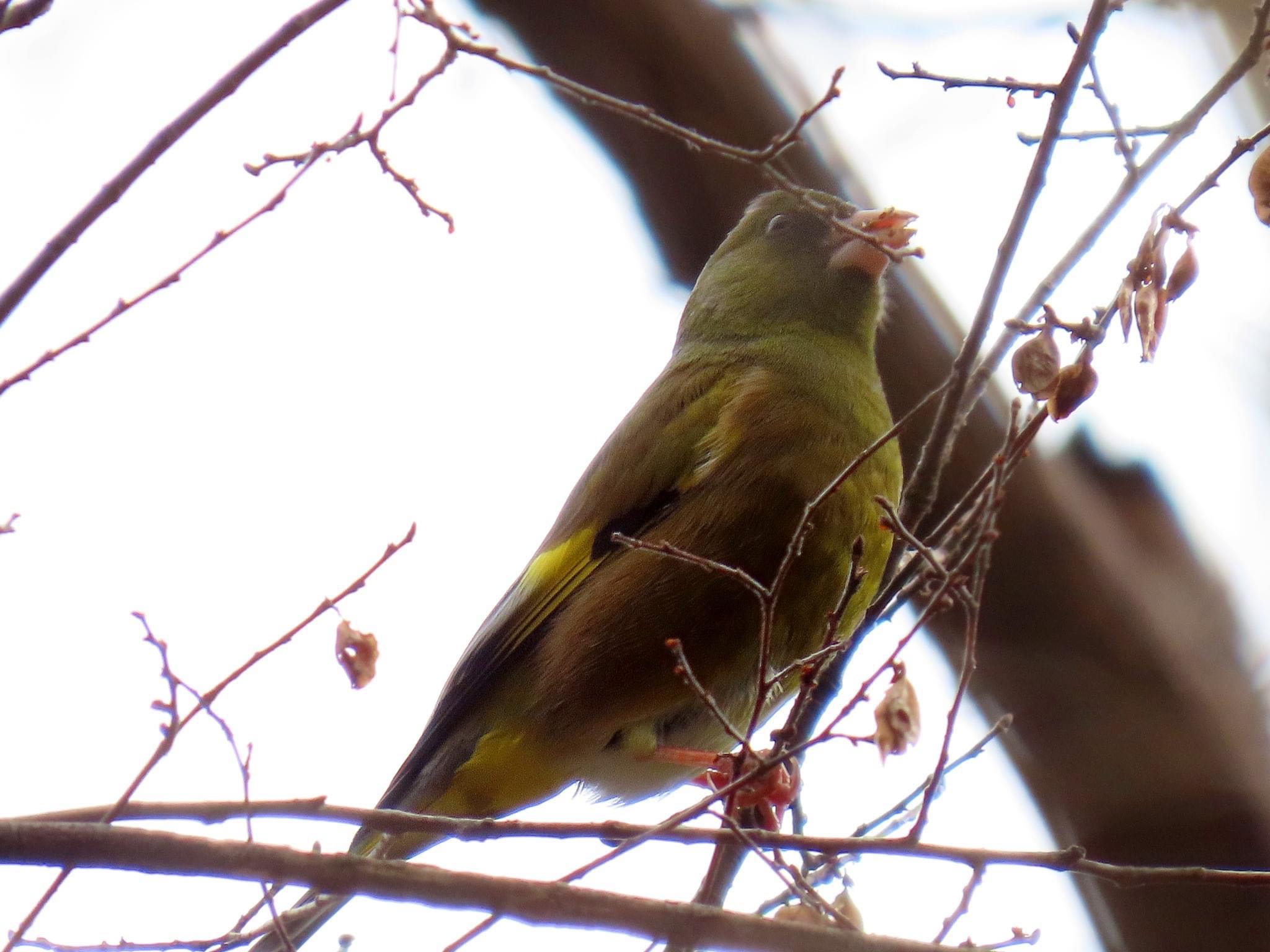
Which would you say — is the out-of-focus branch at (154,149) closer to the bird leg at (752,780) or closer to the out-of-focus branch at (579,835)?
the out-of-focus branch at (579,835)

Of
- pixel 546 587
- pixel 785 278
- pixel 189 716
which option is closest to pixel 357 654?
pixel 189 716

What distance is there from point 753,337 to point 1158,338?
2361mm

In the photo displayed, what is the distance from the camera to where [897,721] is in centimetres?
229

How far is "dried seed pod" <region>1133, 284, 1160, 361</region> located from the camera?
2.25 metres

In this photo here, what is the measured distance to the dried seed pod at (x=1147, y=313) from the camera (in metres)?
2.25

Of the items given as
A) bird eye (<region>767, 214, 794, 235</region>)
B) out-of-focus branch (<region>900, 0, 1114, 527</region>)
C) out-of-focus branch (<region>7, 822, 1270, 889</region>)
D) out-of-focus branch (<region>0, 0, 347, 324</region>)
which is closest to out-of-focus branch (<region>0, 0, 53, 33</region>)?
out-of-focus branch (<region>0, 0, 347, 324</region>)

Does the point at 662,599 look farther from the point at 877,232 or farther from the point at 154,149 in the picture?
the point at 154,149

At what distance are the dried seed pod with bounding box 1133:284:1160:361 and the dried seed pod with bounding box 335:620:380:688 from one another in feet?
4.86

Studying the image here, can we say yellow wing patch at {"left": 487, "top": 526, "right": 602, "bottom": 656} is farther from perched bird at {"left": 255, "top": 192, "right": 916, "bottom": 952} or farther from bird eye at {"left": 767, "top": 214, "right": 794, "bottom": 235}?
bird eye at {"left": 767, "top": 214, "right": 794, "bottom": 235}

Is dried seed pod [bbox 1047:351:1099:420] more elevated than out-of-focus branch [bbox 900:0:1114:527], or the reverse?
out-of-focus branch [bbox 900:0:1114:527]

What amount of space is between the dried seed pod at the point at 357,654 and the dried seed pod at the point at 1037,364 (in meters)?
1.30

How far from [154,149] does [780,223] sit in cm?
323

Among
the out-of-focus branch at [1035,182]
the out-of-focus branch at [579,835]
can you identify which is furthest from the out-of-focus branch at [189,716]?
the out-of-focus branch at [1035,182]

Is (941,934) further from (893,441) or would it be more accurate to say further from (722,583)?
(893,441)
